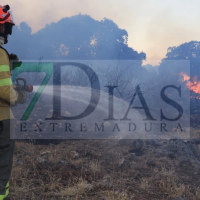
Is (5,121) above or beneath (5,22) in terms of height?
beneath

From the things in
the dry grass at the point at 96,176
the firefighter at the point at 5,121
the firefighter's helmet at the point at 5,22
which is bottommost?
the dry grass at the point at 96,176

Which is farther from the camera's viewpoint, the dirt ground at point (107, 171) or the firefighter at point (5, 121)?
the dirt ground at point (107, 171)

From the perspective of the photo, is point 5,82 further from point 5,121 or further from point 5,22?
point 5,22

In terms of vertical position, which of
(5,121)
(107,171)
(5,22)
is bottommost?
(107,171)

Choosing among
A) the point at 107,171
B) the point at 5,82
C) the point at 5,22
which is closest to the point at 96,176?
the point at 107,171

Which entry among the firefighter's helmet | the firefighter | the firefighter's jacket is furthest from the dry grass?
the firefighter's helmet

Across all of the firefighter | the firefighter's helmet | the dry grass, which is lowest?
the dry grass

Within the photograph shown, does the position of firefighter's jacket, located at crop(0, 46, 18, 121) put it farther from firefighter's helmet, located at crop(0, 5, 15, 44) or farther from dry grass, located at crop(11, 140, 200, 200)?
dry grass, located at crop(11, 140, 200, 200)

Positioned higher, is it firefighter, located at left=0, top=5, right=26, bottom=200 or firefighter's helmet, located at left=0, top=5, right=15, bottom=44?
firefighter's helmet, located at left=0, top=5, right=15, bottom=44

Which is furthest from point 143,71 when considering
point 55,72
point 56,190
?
point 56,190

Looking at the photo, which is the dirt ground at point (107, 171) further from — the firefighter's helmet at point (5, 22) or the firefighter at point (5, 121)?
the firefighter's helmet at point (5, 22)

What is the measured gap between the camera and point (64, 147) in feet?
21.3

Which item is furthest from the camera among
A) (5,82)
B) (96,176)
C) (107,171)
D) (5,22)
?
(107,171)

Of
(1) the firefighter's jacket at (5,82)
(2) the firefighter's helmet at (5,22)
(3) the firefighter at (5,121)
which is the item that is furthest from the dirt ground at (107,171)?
(2) the firefighter's helmet at (5,22)
